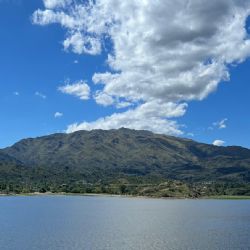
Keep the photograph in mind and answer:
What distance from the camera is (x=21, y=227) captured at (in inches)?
6973

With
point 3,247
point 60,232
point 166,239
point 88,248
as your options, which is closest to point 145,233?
point 166,239

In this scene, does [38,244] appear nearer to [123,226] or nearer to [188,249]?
[188,249]

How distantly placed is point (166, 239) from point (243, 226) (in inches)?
2290

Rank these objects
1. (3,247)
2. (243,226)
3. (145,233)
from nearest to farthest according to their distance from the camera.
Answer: (3,247), (145,233), (243,226)

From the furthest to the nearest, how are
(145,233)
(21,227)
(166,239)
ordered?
(21,227) < (145,233) < (166,239)

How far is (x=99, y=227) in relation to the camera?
18262 centimetres

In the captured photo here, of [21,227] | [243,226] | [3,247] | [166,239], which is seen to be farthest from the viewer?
[243,226]

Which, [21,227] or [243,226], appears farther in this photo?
[243,226]

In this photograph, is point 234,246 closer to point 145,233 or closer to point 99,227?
point 145,233

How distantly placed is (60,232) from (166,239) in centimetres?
3989

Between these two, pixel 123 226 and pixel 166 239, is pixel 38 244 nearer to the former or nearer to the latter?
pixel 166 239

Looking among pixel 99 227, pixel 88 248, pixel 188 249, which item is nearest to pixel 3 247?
pixel 88 248

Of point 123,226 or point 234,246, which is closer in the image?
point 234,246

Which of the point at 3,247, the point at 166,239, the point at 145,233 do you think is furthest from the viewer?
the point at 145,233
